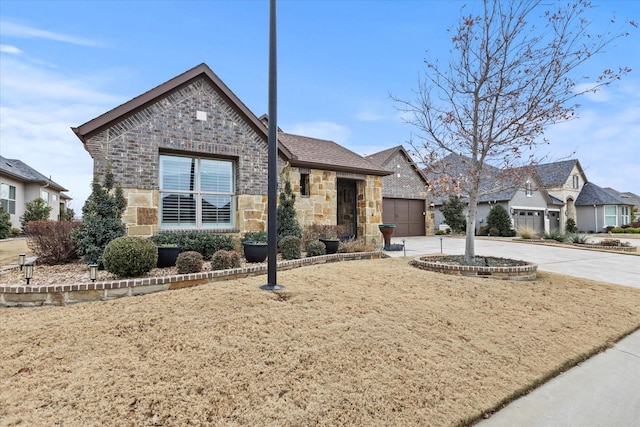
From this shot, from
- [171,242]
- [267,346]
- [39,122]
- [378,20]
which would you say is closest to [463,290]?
[267,346]

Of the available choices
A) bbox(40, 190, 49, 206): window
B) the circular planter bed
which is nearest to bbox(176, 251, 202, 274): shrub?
the circular planter bed

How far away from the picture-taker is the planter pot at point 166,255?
22.5 feet

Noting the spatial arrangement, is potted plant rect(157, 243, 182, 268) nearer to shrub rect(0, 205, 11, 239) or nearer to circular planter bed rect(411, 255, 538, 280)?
circular planter bed rect(411, 255, 538, 280)

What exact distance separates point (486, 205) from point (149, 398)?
90.3ft

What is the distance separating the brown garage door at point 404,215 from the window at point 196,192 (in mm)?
12160

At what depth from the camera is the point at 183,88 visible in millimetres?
8836

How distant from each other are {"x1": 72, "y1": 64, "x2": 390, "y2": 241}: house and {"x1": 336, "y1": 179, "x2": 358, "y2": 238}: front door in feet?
13.3

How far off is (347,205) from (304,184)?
3214 mm

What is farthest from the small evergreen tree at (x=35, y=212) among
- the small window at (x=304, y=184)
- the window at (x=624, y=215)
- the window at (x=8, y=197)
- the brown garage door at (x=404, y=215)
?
the window at (x=624, y=215)

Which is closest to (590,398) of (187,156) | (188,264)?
(188,264)

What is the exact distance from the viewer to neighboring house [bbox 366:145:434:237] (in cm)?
2008

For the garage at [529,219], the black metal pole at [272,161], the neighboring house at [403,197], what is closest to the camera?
the black metal pole at [272,161]

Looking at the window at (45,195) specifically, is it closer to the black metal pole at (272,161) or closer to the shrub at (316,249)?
the shrub at (316,249)

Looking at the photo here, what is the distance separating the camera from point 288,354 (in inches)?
121
